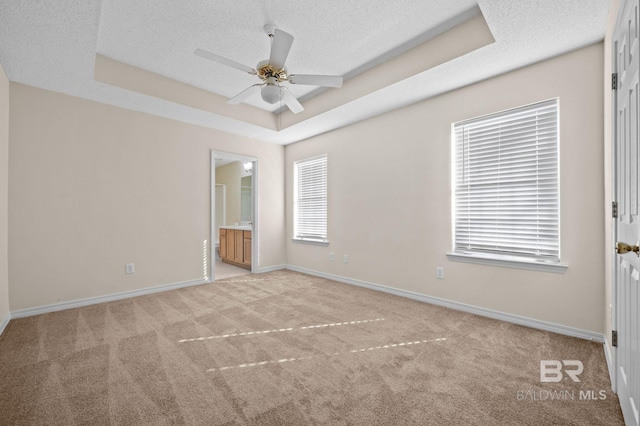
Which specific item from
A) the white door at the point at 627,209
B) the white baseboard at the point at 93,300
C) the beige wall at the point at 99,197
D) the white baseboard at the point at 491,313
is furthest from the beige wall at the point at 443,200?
the white baseboard at the point at 93,300

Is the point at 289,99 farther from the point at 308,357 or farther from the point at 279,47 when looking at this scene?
the point at 308,357

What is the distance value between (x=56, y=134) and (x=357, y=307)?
4064 mm

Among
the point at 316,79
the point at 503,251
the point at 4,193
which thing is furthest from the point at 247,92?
the point at 503,251

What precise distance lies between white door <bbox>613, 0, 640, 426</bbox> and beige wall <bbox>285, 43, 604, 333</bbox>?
85 centimetres

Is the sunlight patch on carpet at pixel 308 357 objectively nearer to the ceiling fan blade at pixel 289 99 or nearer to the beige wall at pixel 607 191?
the beige wall at pixel 607 191

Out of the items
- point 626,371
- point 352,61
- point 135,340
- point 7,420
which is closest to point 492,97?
point 352,61

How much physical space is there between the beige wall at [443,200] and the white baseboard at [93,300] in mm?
2157

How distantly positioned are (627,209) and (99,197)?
4.90 meters

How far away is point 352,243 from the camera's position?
4.48 meters

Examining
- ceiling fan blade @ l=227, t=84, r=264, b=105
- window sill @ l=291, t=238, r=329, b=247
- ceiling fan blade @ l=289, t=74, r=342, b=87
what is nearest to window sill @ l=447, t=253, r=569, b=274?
window sill @ l=291, t=238, r=329, b=247

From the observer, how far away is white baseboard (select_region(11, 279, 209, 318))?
310cm

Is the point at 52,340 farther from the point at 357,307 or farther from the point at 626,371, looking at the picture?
the point at 626,371

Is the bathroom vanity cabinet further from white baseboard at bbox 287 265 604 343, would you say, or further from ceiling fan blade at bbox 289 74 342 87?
ceiling fan blade at bbox 289 74 342 87

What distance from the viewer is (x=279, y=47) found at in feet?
7.48
